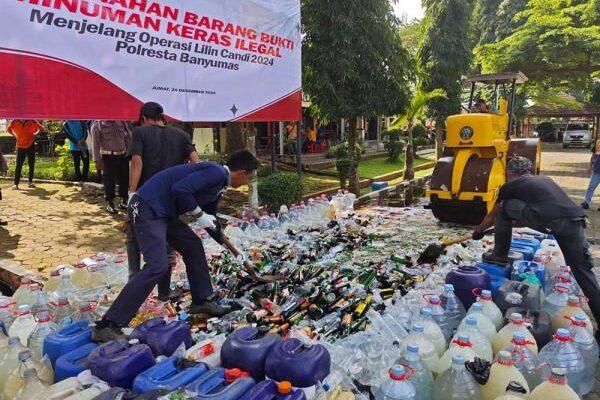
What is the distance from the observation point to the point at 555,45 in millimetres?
13805

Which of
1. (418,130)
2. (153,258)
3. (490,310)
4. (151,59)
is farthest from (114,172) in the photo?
(418,130)

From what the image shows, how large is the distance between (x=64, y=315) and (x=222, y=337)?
1400 millimetres

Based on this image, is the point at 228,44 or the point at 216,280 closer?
the point at 216,280

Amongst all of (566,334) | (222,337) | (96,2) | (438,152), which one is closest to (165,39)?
(96,2)

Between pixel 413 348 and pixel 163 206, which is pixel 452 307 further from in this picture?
pixel 163 206

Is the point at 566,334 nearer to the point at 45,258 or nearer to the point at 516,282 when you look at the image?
the point at 516,282

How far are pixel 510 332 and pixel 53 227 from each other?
6693 millimetres

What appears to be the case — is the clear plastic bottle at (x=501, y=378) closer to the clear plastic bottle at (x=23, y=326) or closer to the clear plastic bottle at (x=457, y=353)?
the clear plastic bottle at (x=457, y=353)

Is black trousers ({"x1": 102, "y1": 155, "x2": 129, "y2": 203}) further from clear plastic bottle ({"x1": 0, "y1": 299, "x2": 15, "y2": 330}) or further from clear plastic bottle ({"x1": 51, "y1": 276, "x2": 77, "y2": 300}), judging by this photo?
clear plastic bottle ({"x1": 0, "y1": 299, "x2": 15, "y2": 330})

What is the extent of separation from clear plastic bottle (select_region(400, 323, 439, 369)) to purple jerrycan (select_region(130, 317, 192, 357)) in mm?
1381

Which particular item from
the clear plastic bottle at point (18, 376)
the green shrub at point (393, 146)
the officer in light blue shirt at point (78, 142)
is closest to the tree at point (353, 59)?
the officer in light blue shirt at point (78, 142)

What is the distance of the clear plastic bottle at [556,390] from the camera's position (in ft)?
7.12

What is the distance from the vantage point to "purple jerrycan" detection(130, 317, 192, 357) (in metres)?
2.69

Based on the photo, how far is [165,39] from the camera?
5980 millimetres
